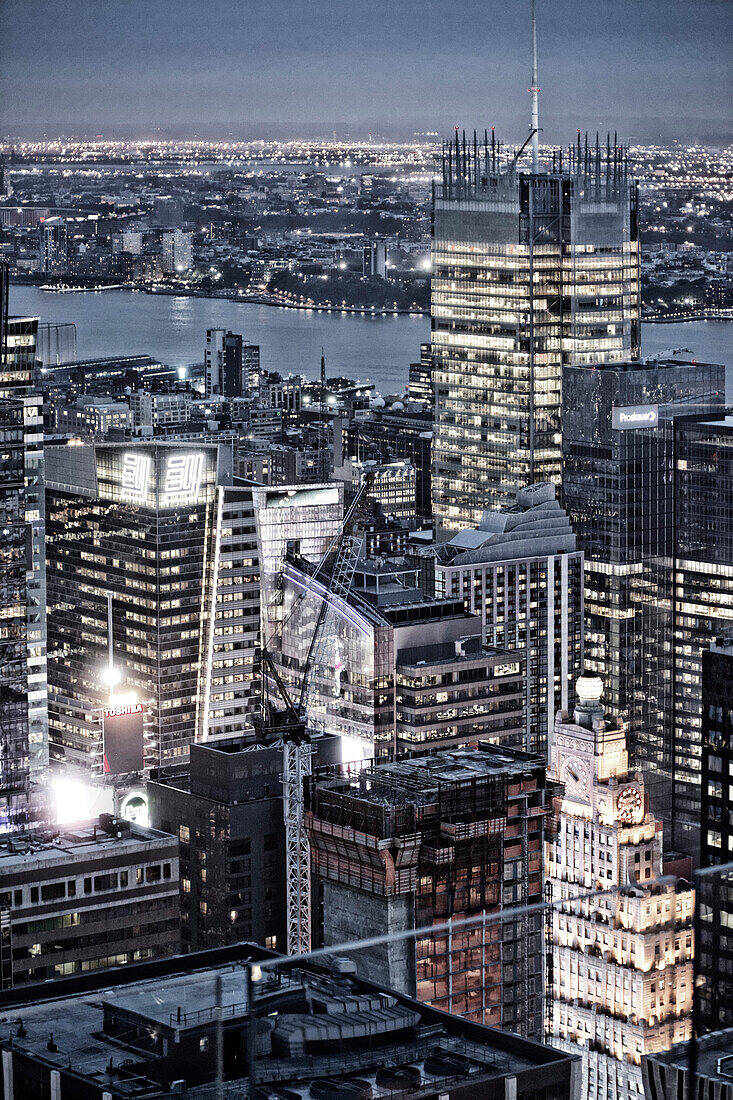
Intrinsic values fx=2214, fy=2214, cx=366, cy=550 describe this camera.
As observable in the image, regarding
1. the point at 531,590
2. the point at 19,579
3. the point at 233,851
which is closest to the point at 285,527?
the point at 531,590

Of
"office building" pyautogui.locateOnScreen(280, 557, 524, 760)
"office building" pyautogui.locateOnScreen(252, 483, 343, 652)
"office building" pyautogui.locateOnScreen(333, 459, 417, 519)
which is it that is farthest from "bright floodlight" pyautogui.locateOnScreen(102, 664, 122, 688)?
"office building" pyautogui.locateOnScreen(333, 459, 417, 519)

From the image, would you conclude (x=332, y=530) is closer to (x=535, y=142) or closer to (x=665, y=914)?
(x=535, y=142)

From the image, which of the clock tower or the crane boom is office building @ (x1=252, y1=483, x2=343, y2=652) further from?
the crane boom

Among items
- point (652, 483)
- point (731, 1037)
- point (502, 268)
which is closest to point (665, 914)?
point (731, 1037)

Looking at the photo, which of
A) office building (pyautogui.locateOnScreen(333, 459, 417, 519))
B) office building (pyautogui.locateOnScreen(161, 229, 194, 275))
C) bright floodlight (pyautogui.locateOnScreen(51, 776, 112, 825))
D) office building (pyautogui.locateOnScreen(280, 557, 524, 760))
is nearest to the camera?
bright floodlight (pyautogui.locateOnScreen(51, 776, 112, 825))

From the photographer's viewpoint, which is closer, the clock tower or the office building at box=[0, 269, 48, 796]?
the clock tower

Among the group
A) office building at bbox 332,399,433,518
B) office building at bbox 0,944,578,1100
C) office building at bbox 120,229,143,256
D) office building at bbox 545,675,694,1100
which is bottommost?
office building at bbox 545,675,694,1100

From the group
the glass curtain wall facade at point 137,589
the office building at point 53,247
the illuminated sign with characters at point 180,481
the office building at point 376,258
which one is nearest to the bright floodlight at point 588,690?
the glass curtain wall facade at point 137,589
